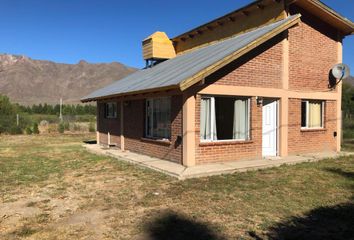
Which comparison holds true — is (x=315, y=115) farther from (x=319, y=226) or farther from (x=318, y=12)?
(x=319, y=226)

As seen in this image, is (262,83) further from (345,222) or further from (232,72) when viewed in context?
(345,222)

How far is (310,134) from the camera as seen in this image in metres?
14.3

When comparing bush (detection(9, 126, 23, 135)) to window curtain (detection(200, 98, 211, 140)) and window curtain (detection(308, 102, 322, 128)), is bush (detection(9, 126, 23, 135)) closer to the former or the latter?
window curtain (detection(200, 98, 211, 140))

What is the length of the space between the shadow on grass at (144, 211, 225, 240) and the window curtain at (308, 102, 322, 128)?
973cm

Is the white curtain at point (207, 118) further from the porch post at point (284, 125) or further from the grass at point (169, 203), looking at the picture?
the porch post at point (284, 125)

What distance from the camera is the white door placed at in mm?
13344

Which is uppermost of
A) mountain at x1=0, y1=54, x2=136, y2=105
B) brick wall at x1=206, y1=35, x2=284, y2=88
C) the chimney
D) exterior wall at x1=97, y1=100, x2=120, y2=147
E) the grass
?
mountain at x1=0, y1=54, x2=136, y2=105

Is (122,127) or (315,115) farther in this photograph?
(122,127)

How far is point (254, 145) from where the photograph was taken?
1262 cm

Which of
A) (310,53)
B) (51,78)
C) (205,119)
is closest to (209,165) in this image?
(205,119)

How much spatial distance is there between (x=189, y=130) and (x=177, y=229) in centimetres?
533

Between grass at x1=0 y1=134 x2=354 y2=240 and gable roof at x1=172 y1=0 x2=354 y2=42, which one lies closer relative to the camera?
grass at x1=0 y1=134 x2=354 y2=240

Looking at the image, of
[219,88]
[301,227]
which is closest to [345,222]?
[301,227]

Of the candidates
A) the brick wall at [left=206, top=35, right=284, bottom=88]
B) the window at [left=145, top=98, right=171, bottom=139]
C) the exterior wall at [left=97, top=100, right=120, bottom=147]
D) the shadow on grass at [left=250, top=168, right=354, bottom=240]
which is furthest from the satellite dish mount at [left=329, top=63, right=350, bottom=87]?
the exterior wall at [left=97, top=100, right=120, bottom=147]
